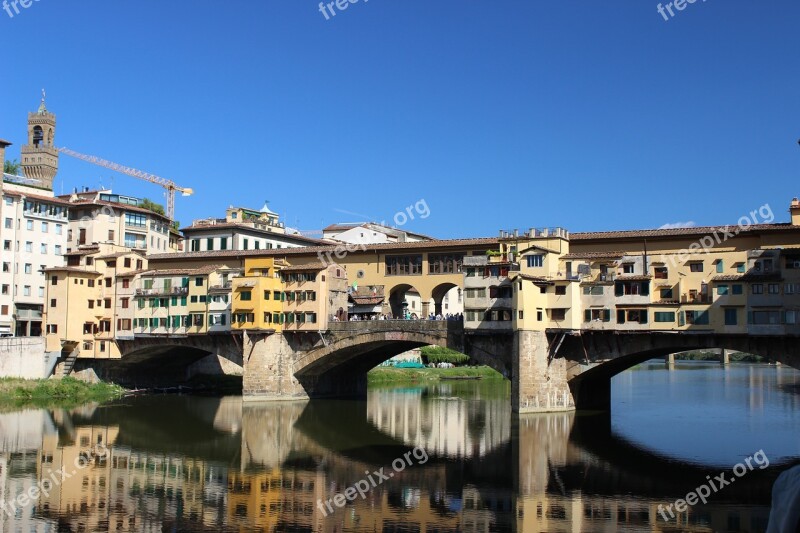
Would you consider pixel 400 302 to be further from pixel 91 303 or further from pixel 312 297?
pixel 91 303

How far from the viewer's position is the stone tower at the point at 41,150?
11288 cm

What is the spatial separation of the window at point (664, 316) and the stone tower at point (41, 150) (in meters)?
84.7

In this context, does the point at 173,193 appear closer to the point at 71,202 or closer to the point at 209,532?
the point at 71,202

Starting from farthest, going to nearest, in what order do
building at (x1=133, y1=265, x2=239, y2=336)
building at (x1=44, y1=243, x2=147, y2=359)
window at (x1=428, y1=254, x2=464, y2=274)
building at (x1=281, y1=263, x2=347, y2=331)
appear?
building at (x1=44, y1=243, x2=147, y2=359) < building at (x1=133, y1=265, x2=239, y2=336) < window at (x1=428, y1=254, x2=464, y2=274) < building at (x1=281, y1=263, x2=347, y2=331)

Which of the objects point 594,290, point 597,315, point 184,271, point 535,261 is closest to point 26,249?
point 184,271

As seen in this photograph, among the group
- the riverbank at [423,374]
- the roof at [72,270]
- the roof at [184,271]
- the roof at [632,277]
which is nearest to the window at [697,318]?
the roof at [632,277]

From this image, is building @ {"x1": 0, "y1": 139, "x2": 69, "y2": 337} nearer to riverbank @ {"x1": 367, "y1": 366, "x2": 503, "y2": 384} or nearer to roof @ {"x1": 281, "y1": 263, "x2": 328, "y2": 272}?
roof @ {"x1": 281, "y1": 263, "x2": 328, "y2": 272}

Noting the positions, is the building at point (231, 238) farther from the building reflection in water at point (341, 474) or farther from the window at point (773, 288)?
the window at point (773, 288)

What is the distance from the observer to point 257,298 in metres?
68.4

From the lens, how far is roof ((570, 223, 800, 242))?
5626cm

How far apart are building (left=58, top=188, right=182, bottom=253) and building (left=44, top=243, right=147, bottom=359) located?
5.03 m

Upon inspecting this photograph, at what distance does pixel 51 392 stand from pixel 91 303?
1052 centimetres

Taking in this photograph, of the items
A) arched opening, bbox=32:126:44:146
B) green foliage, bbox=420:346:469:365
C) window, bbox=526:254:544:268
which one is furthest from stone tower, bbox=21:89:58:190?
window, bbox=526:254:544:268

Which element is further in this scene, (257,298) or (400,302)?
(400,302)
